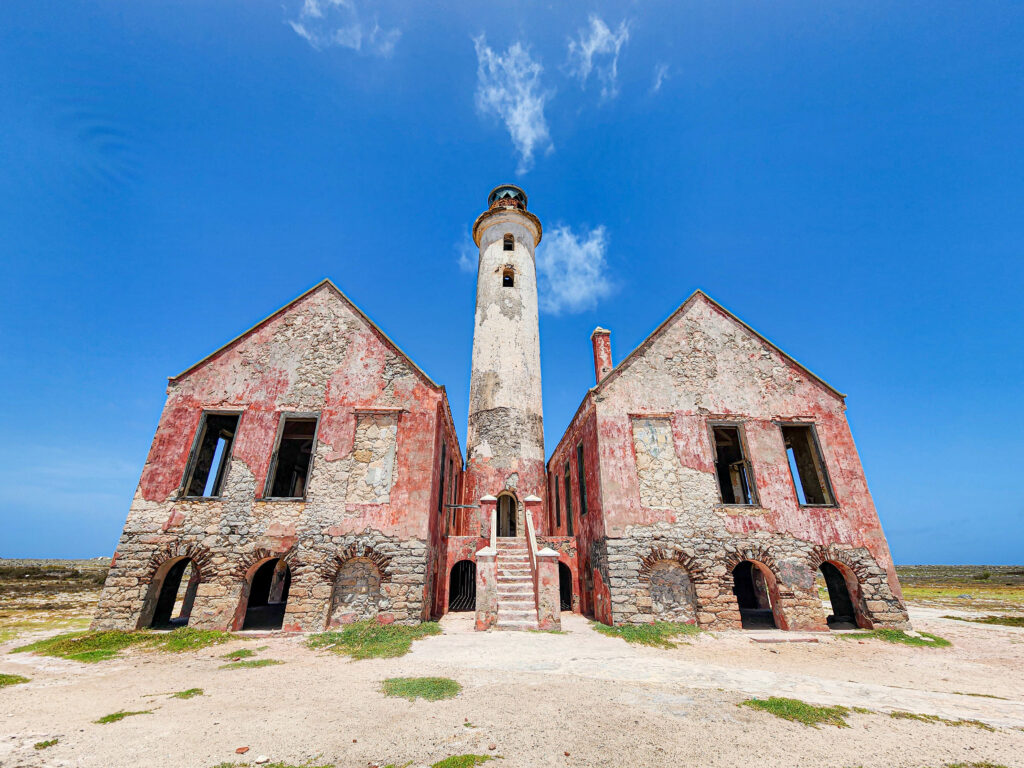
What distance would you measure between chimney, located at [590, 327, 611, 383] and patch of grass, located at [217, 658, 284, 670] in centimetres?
1495

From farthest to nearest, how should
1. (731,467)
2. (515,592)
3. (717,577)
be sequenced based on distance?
1. (731,467)
2. (515,592)
3. (717,577)

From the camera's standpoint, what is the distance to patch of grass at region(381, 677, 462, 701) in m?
5.88

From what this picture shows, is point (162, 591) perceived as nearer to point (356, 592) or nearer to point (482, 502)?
point (356, 592)

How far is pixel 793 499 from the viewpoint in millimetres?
12273

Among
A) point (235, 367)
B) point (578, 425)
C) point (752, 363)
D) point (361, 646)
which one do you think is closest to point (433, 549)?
point (361, 646)

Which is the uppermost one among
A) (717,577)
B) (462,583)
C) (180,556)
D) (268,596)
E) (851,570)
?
(180,556)

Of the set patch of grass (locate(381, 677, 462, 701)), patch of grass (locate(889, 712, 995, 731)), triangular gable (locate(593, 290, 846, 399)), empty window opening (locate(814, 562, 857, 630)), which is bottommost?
patch of grass (locate(889, 712, 995, 731))

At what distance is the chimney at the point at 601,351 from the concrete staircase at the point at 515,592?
845 cm

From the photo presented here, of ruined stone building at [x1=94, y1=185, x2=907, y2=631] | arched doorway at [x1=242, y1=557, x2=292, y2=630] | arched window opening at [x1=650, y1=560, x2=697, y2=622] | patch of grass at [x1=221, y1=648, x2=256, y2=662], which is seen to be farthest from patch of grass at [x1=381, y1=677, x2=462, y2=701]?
arched doorway at [x1=242, y1=557, x2=292, y2=630]

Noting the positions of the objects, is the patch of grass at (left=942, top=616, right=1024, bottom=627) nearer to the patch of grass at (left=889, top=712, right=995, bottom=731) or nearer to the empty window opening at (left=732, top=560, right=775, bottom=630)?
the empty window opening at (left=732, top=560, right=775, bottom=630)

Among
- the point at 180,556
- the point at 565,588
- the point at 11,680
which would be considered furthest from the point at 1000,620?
the point at 11,680

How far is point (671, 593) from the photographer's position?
1148 centimetres

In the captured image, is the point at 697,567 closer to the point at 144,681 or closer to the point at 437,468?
the point at 437,468

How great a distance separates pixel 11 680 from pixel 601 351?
60.3 ft
